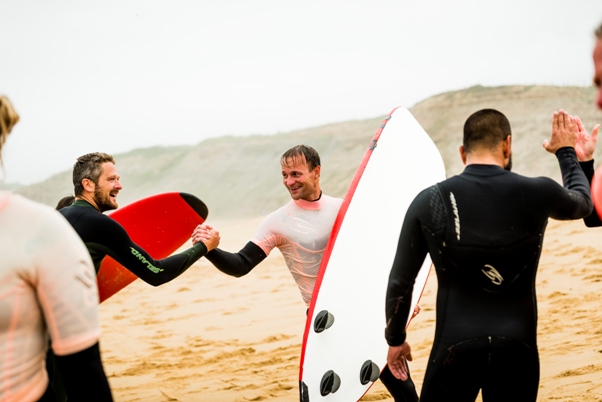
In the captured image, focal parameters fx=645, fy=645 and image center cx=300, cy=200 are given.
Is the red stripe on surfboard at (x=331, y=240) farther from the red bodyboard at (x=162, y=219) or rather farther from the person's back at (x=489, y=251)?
the person's back at (x=489, y=251)

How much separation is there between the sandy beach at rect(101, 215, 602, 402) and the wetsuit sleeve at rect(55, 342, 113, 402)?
11.4 feet

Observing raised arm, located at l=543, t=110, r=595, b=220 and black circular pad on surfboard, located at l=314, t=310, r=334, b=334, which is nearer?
raised arm, located at l=543, t=110, r=595, b=220

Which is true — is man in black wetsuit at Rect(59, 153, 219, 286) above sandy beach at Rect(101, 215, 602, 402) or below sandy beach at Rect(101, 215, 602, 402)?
above

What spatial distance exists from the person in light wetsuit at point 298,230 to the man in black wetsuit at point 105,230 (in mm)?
226

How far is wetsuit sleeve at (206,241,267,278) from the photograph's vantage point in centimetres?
409

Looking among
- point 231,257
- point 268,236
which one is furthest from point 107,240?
point 268,236

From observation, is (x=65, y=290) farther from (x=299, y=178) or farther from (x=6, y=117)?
(x=299, y=178)

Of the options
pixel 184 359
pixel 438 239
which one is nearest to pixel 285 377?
pixel 184 359

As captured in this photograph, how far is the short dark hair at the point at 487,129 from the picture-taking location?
255 cm

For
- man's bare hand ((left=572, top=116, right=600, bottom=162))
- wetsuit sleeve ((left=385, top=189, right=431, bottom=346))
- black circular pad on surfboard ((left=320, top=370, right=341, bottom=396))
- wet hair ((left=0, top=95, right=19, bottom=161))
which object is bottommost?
black circular pad on surfboard ((left=320, top=370, right=341, bottom=396))

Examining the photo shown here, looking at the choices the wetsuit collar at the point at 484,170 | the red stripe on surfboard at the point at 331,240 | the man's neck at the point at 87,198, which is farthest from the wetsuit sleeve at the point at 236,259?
the wetsuit collar at the point at 484,170

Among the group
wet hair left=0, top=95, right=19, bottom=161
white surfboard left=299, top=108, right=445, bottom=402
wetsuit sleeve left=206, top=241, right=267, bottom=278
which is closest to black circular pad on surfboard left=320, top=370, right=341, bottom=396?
white surfboard left=299, top=108, right=445, bottom=402

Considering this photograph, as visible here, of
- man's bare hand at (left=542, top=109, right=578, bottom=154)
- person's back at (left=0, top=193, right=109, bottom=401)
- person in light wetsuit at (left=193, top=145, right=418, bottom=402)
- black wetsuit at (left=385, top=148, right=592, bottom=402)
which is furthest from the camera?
person in light wetsuit at (left=193, top=145, right=418, bottom=402)

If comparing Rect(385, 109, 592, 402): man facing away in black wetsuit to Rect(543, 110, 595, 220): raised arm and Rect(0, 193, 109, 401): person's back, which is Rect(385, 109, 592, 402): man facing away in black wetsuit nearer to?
Rect(543, 110, 595, 220): raised arm
